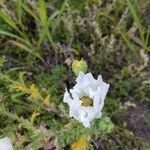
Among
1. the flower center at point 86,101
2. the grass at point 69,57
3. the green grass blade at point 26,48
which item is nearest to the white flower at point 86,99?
the flower center at point 86,101

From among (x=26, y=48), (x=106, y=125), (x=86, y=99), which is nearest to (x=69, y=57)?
(x=26, y=48)

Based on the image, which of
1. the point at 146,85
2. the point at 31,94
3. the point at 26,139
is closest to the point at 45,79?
the point at 31,94

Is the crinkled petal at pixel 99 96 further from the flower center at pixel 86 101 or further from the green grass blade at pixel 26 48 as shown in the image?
the green grass blade at pixel 26 48

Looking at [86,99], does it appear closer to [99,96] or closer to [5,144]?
[99,96]

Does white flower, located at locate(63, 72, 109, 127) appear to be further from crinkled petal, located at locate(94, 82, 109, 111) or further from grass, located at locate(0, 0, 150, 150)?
grass, located at locate(0, 0, 150, 150)

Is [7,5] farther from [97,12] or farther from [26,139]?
[26,139]

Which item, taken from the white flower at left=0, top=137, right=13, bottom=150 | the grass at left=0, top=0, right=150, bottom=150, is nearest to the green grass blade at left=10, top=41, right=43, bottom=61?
the grass at left=0, top=0, right=150, bottom=150

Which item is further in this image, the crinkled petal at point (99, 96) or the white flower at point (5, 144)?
the white flower at point (5, 144)
